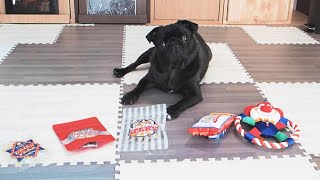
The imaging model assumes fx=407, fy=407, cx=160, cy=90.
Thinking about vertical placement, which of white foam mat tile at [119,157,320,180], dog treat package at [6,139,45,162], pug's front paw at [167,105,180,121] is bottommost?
white foam mat tile at [119,157,320,180]

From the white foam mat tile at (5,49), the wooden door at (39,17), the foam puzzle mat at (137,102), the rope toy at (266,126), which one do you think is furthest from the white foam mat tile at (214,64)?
the white foam mat tile at (5,49)

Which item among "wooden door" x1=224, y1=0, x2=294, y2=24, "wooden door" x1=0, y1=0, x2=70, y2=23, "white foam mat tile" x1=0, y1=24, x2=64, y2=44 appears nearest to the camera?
"white foam mat tile" x1=0, y1=24, x2=64, y2=44

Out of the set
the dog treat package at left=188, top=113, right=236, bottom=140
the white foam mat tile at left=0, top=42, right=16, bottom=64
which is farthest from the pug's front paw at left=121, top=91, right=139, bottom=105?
the white foam mat tile at left=0, top=42, right=16, bottom=64

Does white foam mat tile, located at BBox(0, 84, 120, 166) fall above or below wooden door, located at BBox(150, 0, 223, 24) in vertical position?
below

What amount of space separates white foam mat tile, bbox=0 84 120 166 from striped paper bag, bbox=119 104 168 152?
0.06 meters

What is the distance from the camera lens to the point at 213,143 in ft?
6.88

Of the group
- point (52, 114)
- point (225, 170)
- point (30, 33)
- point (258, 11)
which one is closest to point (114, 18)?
point (30, 33)

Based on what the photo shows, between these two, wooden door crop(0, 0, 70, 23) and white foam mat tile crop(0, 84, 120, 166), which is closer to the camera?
white foam mat tile crop(0, 84, 120, 166)

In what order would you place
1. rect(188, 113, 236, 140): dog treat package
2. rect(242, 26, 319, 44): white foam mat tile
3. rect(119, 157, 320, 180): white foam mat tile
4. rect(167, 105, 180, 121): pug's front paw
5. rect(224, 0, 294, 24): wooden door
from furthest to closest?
rect(224, 0, 294, 24): wooden door, rect(242, 26, 319, 44): white foam mat tile, rect(167, 105, 180, 121): pug's front paw, rect(188, 113, 236, 140): dog treat package, rect(119, 157, 320, 180): white foam mat tile

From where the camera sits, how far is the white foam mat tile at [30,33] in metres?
3.79

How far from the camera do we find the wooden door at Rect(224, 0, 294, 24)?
14.8ft

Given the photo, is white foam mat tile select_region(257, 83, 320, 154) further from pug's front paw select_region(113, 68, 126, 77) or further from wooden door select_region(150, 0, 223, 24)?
wooden door select_region(150, 0, 223, 24)

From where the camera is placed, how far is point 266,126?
216 centimetres

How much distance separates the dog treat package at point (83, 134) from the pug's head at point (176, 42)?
587mm
